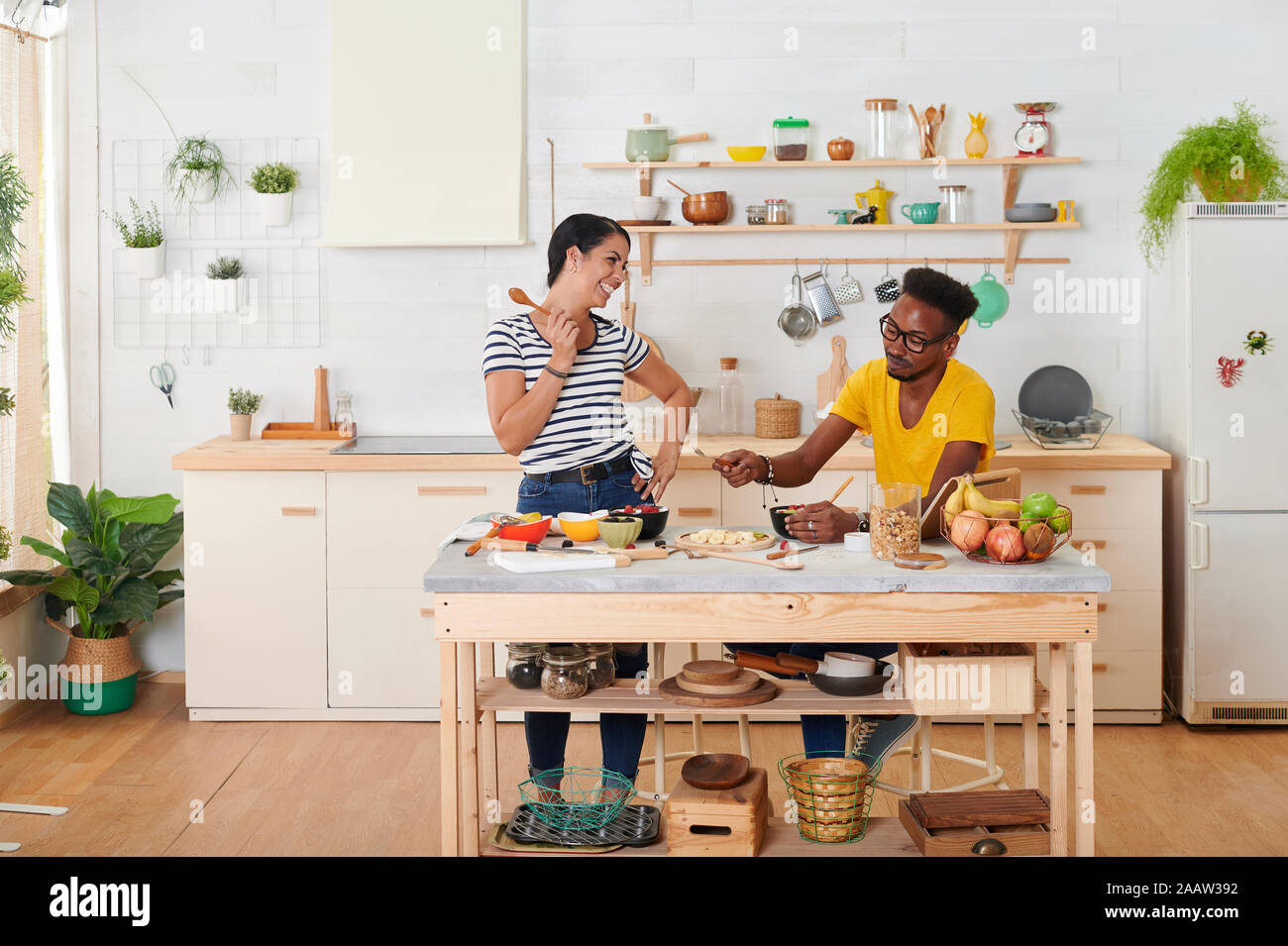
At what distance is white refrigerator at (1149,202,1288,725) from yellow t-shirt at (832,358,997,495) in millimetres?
1505

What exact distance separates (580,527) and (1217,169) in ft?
8.82

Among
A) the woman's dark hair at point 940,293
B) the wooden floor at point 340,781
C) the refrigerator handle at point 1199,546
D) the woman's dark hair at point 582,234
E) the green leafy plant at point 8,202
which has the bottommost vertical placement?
the wooden floor at point 340,781

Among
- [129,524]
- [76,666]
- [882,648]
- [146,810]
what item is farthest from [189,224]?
[882,648]

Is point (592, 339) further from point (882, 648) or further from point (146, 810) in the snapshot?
point (146, 810)

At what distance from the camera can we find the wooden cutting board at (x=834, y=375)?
4648 millimetres

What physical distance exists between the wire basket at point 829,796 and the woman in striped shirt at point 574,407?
1.45ft

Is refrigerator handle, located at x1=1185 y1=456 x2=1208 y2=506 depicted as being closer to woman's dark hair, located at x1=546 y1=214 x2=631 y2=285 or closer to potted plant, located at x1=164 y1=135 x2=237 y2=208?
woman's dark hair, located at x1=546 y1=214 x2=631 y2=285

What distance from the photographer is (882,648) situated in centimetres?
292

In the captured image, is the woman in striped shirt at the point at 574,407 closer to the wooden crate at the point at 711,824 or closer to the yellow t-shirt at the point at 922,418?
the wooden crate at the point at 711,824

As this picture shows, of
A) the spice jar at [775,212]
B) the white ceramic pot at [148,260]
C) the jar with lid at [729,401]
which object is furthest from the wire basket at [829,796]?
the white ceramic pot at [148,260]

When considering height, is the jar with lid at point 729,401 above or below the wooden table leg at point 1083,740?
above

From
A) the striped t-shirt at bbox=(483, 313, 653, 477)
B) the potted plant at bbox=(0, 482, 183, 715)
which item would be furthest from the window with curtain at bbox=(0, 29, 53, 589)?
the striped t-shirt at bbox=(483, 313, 653, 477)

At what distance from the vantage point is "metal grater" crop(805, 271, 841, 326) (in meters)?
4.65

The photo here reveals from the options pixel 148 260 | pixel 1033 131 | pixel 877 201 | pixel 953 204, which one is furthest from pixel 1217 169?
pixel 148 260
